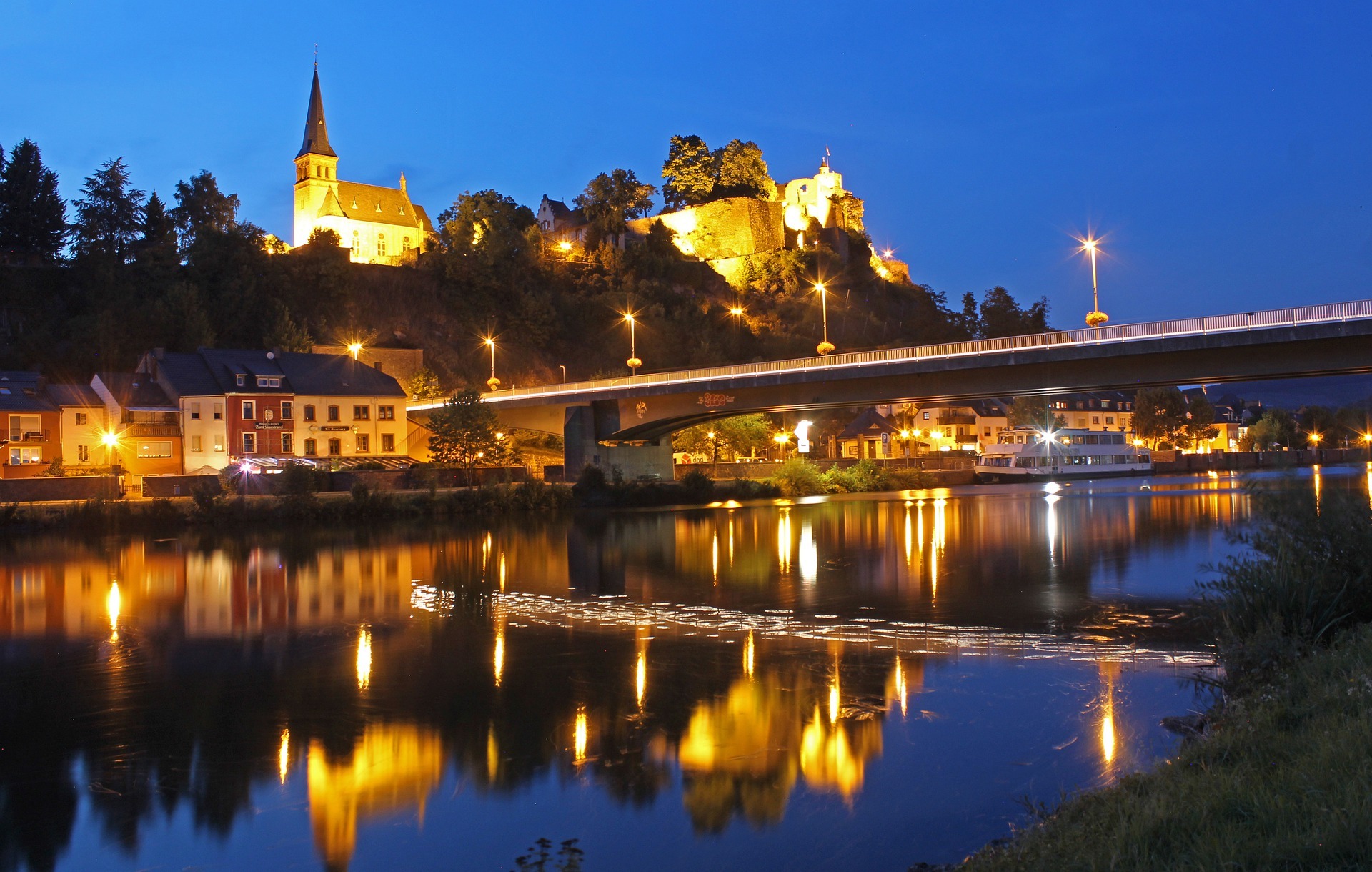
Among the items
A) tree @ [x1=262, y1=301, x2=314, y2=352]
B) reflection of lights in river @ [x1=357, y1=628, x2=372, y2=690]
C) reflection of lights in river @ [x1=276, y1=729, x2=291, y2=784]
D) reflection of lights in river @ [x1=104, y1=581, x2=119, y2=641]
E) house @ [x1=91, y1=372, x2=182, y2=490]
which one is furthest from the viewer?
tree @ [x1=262, y1=301, x2=314, y2=352]

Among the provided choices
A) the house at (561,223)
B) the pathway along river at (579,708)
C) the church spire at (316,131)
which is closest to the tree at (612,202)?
the house at (561,223)

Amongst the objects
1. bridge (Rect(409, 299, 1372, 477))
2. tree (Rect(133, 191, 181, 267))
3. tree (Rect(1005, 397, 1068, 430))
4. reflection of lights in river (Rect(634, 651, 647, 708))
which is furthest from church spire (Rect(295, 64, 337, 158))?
reflection of lights in river (Rect(634, 651, 647, 708))

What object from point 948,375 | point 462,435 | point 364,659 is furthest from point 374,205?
point 364,659

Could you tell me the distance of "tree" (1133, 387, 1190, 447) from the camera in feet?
369

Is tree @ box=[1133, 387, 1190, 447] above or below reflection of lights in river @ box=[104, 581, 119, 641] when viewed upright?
above

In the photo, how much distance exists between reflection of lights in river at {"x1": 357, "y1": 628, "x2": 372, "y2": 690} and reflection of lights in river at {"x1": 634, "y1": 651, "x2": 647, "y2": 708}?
4.28 metres

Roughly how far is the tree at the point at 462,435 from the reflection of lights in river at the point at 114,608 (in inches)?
1202

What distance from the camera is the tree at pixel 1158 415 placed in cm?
11250

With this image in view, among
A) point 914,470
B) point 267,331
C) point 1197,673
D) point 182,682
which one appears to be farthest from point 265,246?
point 1197,673

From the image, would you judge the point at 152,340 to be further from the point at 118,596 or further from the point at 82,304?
the point at 118,596

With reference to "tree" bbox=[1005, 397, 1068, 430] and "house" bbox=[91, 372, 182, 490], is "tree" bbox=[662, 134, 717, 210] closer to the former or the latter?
"tree" bbox=[1005, 397, 1068, 430]

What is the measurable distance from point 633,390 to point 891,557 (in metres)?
31.8

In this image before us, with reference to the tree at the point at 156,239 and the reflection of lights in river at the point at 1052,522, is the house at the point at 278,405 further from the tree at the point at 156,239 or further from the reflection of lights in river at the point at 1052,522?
the reflection of lights in river at the point at 1052,522

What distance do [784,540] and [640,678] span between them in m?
22.9
